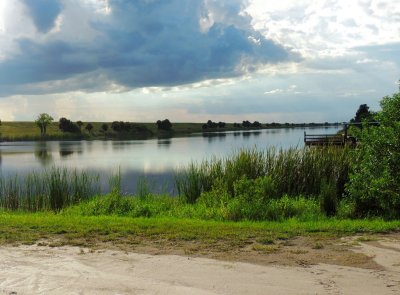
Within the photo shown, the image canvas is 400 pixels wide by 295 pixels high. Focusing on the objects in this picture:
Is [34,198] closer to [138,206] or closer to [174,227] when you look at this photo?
[138,206]

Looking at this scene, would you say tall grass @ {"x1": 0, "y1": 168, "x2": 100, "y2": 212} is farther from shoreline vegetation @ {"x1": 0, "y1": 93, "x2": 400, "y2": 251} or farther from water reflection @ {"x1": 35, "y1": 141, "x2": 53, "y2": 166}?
water reflection @ {"x1": 35, "y1": 141, "x2": 53, "y2": 166}

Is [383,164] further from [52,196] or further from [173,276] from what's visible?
[52,196]

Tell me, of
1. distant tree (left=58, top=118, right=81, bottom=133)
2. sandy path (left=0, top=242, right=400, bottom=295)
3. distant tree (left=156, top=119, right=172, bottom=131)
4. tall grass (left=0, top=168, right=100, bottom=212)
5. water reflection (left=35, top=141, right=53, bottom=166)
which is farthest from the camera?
distant tree (left=156, top=119, right=172, bottom=131)

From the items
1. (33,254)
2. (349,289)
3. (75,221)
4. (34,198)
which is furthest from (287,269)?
(34,198)

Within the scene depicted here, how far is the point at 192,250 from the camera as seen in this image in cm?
751

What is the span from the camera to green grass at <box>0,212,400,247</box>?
838cm

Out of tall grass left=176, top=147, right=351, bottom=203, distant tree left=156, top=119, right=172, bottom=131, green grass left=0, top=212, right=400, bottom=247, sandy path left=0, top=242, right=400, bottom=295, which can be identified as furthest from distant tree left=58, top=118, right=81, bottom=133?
sandy path left=0, top=242, right=400, bottom=295

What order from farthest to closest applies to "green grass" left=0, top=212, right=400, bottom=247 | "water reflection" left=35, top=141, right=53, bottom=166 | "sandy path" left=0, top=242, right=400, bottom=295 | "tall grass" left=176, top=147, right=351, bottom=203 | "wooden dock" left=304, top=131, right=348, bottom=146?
"water reflection" left=35, top=141, right=53, bottom=166 → "wooden dock" left=304, top=131, right=348, bottom=146 → "tall grass" left=176, top=147, right=351, bottom=203 → "green grass" left=0, top=212, right=400, bottom=247 → "sandy path" left=0, top=242, right=400, bottom=295

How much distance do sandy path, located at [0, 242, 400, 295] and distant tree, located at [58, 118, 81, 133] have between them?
126m

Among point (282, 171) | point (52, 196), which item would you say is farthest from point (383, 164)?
point (52, 196)

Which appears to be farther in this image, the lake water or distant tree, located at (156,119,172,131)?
distant tree, located at (156,119,172,131)

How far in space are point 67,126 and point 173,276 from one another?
12844cm

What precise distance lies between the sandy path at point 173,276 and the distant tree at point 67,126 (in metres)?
126

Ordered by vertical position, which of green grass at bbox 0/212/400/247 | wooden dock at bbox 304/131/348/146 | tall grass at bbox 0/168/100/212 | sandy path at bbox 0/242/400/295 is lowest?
tall grass at bbox 0/168/100/212
